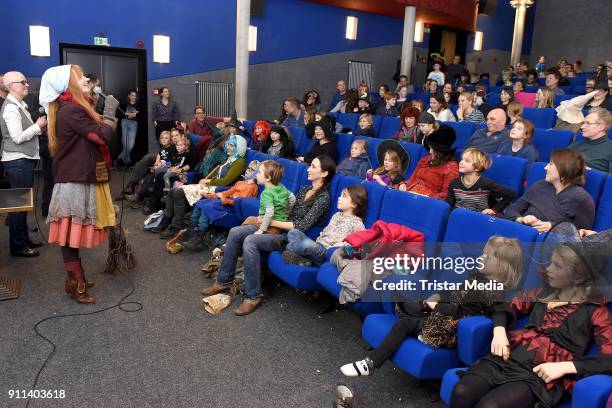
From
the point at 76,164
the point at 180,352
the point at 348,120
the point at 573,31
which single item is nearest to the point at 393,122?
the point at 348,120

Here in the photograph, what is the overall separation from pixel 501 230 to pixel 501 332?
0.54 meters

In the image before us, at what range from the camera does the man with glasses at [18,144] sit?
369cm

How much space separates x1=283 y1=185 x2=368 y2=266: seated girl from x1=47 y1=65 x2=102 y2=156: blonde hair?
1.38 metres

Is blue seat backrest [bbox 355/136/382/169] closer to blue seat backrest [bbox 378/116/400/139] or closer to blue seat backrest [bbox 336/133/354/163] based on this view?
blue seat backrest [bbox 336/133/354/163]

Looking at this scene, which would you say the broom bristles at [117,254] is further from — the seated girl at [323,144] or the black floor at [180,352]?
the seated girl at [323,144]

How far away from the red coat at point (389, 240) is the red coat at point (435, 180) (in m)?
0.89

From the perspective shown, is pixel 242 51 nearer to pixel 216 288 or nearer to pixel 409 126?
pixel 409 126

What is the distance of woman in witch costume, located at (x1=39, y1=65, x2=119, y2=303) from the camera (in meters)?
2.96

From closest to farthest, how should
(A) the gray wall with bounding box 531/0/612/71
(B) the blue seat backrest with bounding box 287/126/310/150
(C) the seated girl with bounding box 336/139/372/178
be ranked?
(C) the seated girl with bounding box 336/139/372/178
(B) the blue seat backrest with bounding box 287/126/310/150
(A) the gray wall with bounding box 531/0/612/71

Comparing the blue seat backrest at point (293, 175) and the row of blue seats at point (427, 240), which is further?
the blue seat backrest at point (293, 175)

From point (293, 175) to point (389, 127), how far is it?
2259 millimetres

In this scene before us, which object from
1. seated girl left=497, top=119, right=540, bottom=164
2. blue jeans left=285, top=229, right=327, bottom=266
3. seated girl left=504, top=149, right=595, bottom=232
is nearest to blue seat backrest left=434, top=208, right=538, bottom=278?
seated girl left=504, top=149, right=595, bottom=232

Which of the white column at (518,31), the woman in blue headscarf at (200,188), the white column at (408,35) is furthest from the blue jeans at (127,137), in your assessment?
the white column at (518,31)

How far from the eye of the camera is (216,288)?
3441mm
